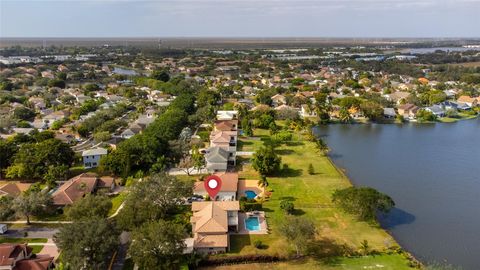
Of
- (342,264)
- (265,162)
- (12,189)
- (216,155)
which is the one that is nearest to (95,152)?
(12,189)

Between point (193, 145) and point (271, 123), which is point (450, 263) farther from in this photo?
point (271, 123)

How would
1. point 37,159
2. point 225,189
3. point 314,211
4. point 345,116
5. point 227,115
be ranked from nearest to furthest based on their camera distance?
point 314,211 < point 225,189 < point 37,159 < point 227,115 < point 345,116

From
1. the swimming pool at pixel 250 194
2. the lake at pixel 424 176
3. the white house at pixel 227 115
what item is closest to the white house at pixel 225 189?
the swimming pool at pixel 250 194

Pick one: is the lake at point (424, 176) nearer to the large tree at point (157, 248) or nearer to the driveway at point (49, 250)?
the large tree at point (157, 248)

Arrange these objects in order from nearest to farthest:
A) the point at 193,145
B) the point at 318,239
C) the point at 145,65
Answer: the point at 318,239 → the point at 193,145 → the point at 145,65

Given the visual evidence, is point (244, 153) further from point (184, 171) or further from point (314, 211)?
point (314, 211)

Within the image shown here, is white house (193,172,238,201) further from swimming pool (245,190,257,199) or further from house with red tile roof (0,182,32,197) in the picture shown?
house with red tile roof (0,182,32,197)

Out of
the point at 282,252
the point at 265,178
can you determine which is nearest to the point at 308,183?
the point at 265,178
